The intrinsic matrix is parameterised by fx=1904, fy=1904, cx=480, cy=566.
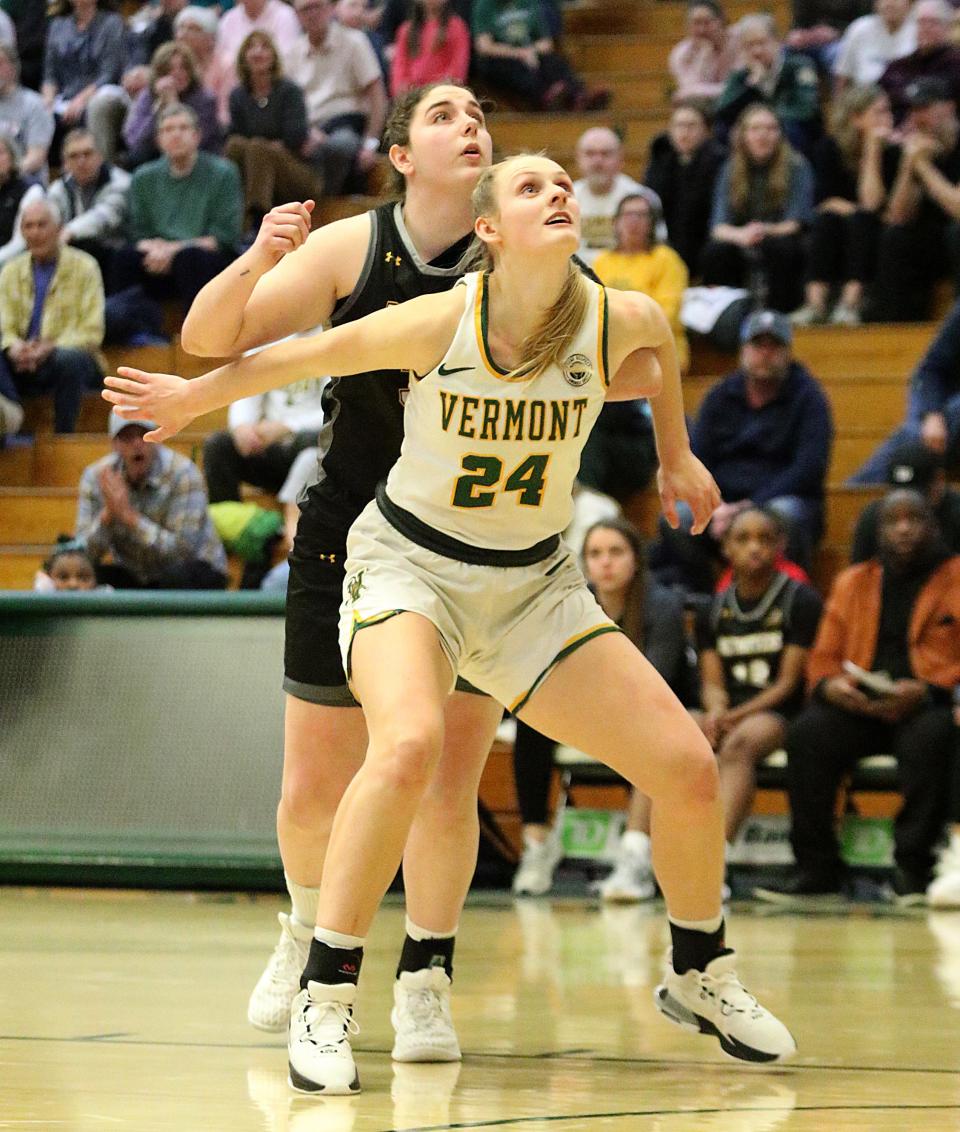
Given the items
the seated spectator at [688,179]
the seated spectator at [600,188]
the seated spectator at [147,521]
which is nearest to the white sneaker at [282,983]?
the seated spectator at [147,521]

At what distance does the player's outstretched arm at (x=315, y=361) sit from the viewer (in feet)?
11.8

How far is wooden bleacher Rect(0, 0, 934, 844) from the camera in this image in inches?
361

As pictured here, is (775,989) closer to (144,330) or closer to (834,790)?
(834,790)

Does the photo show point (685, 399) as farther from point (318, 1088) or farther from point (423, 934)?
point (318, 1088)

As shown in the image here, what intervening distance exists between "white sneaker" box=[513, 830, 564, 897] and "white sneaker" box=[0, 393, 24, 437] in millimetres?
4489

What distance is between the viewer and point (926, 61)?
10.5m

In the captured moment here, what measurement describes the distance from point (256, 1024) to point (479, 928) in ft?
7.74

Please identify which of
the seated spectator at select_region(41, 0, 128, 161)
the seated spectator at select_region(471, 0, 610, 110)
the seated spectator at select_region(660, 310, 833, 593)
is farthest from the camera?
the seated spectator at select_region(41, 0, 128, 161)

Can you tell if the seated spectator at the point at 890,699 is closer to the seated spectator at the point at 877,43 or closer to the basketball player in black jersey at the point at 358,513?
the basketball player in black jersey at the point at 358,513

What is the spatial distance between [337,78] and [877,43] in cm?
341

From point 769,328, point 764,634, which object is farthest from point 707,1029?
point 769,328

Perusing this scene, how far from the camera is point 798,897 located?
7465mm

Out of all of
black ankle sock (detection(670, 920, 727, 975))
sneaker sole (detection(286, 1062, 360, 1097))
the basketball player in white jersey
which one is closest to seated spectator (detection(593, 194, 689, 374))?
the basketball player in white jersey

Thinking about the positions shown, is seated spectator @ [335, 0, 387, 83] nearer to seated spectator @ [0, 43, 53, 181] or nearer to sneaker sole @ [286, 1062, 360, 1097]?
seated spectator @ [0, 43, 53, 181]
